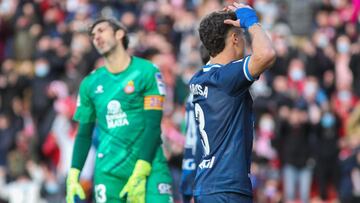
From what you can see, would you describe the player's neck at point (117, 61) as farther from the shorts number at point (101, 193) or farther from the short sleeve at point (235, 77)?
the short sleeve at point (235, 77)

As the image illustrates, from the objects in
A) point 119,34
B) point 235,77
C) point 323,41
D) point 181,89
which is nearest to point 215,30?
point 235,77

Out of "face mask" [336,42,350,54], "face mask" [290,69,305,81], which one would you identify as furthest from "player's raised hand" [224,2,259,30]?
"face mask" [336,42,350,54]

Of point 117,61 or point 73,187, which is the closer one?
point 73,187

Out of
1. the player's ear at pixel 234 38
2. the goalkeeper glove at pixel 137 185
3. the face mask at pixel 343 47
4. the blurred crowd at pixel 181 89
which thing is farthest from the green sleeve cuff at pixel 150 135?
the face mask at pixel 343 47

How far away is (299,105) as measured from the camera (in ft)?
61.7

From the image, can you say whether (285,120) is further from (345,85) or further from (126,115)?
(126,115)

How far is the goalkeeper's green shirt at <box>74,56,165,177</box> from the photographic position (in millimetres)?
9438

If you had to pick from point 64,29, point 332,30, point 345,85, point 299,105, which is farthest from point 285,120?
point 64,29

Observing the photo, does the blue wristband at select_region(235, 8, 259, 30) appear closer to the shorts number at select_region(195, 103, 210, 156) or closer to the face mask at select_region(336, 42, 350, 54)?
the shorts number at select_region(195, 103, 210, 156)

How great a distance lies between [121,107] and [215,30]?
2.14 m

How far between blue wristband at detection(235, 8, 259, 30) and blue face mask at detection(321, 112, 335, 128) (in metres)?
11.7

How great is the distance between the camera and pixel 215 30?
764 centimetres

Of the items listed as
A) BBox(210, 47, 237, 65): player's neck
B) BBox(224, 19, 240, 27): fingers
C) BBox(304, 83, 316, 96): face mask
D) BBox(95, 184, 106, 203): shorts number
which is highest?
BBox(224, 19, 240, 27): fingers

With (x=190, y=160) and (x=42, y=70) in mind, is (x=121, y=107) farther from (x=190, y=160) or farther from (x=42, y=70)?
(x=42, y=70)
